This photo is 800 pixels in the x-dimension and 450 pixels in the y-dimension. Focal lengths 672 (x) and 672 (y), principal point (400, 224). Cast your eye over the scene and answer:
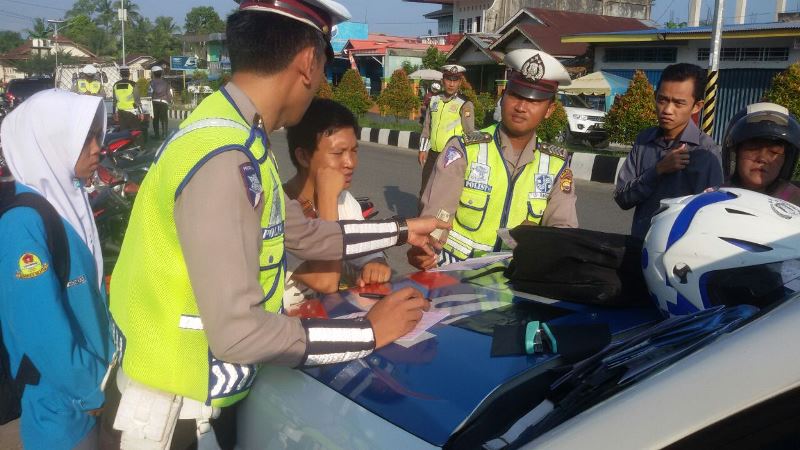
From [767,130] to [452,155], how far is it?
1136 millimetres

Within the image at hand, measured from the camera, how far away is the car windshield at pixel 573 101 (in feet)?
61.8

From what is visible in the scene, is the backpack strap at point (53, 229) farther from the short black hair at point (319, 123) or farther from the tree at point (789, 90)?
the tree at point (789, 90)

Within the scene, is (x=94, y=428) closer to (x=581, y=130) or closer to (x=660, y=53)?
(x=581, y=130)

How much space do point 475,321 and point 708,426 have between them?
0.78 meters

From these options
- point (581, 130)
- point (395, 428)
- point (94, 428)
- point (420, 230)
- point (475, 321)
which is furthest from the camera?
point (581, 130)

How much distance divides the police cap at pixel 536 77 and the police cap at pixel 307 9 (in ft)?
4.42

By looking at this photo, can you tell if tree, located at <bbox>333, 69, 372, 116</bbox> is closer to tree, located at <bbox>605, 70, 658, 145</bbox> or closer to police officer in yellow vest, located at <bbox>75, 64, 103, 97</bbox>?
police officer in yellow vest, located at <bbox>75, 64, 103, 97</bbox>

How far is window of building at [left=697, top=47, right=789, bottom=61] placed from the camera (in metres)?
17.1

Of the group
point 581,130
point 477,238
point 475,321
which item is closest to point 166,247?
point 475,321

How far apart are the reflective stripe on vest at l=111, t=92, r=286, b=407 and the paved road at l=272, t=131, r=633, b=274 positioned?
159 inches

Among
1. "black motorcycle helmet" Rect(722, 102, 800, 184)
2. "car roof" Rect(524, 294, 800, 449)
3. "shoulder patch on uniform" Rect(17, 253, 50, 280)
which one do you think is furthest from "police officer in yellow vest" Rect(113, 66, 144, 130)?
"car roof" Rect(524, 294, 800, 449)

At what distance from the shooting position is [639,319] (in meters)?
1.65

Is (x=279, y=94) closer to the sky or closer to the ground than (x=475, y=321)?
closer to the sky

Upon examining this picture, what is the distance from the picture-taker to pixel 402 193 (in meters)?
9.20
